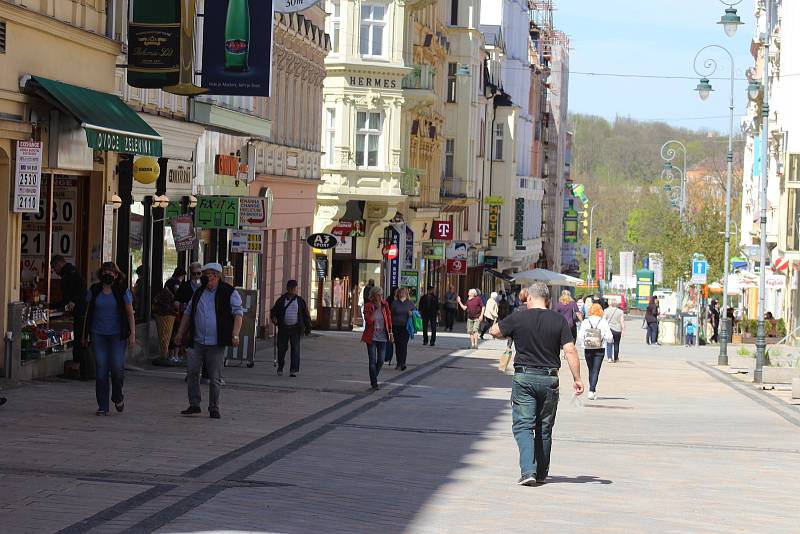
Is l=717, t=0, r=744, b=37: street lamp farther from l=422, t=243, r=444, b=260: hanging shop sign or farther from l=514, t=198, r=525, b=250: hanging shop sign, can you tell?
l=514, t=198, r=525, b=250: hanging shop sign

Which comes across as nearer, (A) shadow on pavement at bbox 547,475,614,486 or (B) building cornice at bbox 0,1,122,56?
(A) shadow on pavement at bbox 547,475,614,486

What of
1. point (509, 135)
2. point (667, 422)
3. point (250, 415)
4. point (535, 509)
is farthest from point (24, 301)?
point (509, 135)

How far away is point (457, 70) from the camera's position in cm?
6994

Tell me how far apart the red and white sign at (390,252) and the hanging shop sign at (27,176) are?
31981mm

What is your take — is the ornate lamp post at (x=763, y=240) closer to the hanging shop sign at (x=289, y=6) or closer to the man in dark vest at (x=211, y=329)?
the hanging shop sign at (x=289, y=6)

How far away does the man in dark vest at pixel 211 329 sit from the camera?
1784 cm

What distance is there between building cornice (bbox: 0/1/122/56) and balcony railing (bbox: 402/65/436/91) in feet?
94.6

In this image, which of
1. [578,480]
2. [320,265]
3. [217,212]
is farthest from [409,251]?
[578,480]

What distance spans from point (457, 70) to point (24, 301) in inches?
1946

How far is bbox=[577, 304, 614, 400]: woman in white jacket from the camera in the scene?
24.9 m

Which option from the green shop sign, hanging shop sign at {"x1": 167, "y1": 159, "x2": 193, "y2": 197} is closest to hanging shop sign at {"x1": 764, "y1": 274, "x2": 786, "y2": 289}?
hanging shop sign at {"x1": 167, "y1": 159, "x2": 193, "y2": 197}

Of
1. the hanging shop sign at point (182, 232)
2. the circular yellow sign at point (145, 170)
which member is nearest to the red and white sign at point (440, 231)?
the hanging shop sign at point (182, 232)

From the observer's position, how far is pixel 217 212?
31094 mm

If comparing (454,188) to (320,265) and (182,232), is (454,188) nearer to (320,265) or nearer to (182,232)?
(320,265)
